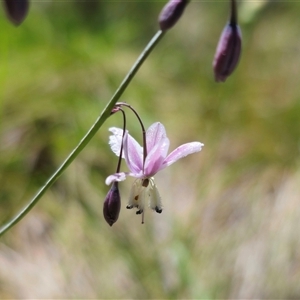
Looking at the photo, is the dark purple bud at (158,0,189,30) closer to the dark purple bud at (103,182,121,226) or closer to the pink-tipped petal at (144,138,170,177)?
the pink-tipped petal at (144,138,170,177)

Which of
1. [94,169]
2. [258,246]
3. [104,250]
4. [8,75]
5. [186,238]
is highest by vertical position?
[8,75]

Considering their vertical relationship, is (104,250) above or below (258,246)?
above

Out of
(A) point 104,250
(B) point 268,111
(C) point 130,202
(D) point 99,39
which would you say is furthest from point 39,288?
(D) point 99,39

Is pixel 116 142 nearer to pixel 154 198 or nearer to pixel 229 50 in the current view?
pixel 154 198

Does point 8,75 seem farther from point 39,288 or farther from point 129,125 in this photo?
point 39,288

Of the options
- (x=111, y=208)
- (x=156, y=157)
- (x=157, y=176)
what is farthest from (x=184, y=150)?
→ (x=157, y=176)
